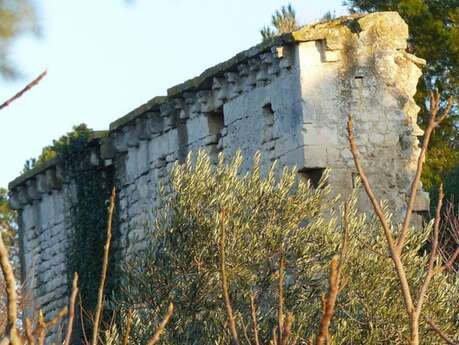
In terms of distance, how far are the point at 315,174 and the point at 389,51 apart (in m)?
1.28

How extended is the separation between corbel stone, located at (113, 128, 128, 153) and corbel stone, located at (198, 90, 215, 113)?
2.02 metres

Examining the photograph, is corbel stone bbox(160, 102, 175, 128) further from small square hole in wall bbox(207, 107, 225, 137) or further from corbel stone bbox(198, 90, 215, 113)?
small square hole in wall bbox(207, 107, 225, 137)

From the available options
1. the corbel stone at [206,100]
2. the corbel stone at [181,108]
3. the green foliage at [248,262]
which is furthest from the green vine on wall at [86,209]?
the green foliage at [248,262]

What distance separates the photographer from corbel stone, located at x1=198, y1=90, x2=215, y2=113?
13.4 meters

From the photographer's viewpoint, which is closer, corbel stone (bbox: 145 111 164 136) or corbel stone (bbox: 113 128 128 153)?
corbel stone (bbox: 145 111 164 136)

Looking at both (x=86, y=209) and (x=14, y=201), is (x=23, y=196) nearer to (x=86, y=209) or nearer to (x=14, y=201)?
(x=14, y=201)

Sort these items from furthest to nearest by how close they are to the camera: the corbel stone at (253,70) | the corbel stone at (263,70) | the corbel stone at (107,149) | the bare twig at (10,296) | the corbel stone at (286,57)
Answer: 1. the corbel stone at (107,149)
2. the corbel stone at (253,70)
3. the corbel stone at (263,70)
4. the corbel stone at (286,57)
5. the bare twig at (10,296)

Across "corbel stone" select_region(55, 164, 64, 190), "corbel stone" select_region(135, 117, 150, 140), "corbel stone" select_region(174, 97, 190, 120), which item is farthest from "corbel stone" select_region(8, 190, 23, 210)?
"corbel stone" select_region(174, 97, 190, 120)

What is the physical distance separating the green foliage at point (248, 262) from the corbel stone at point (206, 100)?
3.02m

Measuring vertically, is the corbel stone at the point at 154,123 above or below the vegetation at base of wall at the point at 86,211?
above

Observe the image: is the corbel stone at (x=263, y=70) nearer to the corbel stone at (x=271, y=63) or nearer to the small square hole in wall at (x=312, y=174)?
the corbel stone at (x=271, y=63)

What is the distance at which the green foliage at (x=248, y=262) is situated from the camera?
9719 mm

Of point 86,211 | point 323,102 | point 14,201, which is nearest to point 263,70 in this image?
point 323,102

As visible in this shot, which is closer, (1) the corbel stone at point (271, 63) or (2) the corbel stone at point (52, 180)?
(1) the corbel stone at point (271, 63)
